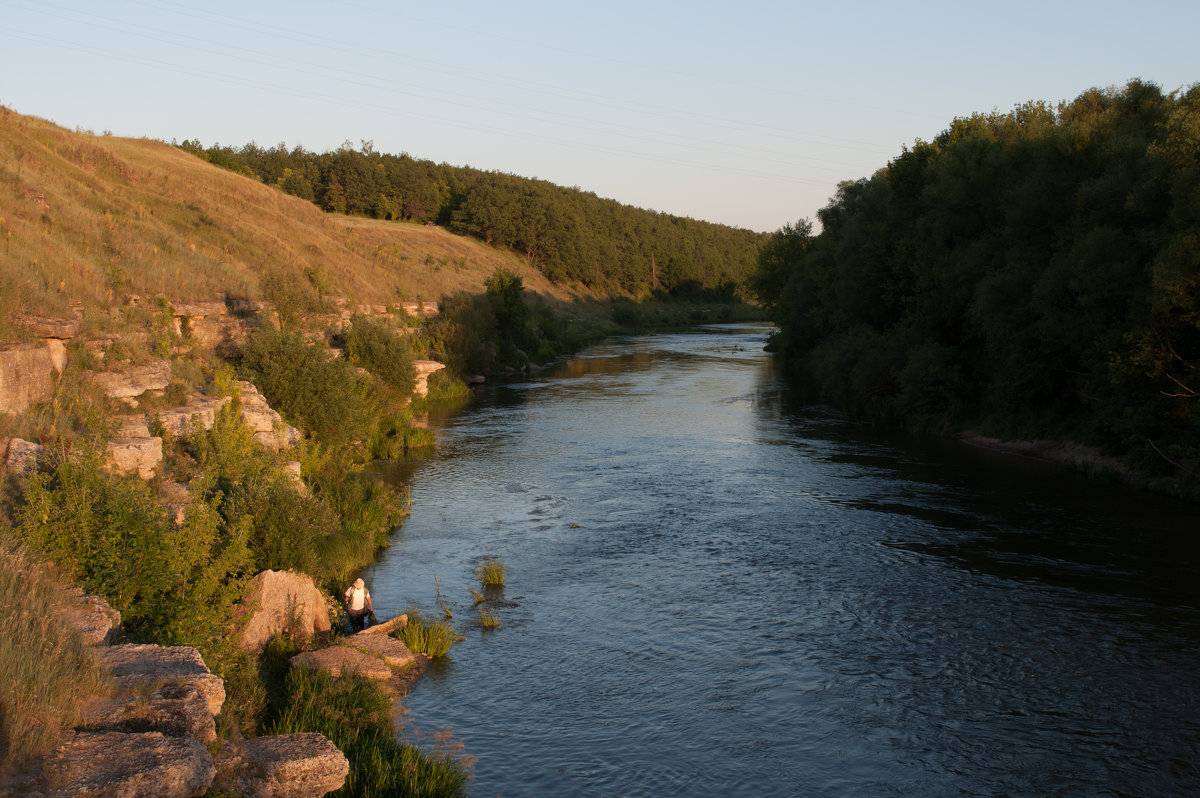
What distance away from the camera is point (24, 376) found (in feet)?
45.8

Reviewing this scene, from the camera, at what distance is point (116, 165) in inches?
1533

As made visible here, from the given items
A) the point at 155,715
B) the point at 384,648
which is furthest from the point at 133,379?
the point at 155,715

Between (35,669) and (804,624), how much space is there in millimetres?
10681

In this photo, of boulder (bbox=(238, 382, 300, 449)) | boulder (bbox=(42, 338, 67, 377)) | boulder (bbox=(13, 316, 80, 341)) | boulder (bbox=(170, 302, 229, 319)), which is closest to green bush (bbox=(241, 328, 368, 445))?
boulder (bbox=(170, 302, 229, 319))

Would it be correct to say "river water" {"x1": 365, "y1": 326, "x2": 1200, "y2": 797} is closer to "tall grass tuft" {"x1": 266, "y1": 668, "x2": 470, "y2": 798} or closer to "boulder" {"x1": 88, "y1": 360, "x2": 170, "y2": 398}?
"tall grass tuft" {"x1": 266, "y1": 668, "x2": 470, "y2": 798}

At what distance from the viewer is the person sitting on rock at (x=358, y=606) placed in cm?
1360

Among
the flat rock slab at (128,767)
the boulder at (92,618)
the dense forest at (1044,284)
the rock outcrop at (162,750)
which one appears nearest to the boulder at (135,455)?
the boulder at (92,618)

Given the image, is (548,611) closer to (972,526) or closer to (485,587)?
(485,587)

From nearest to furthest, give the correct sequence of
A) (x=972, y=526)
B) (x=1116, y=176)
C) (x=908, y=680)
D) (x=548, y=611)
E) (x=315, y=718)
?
1. (x=315, y=718)
2. (x=908, y=680)
3. (x=548, y=611)
4. (x=972, y=526)
5. (x=1116, y=176)

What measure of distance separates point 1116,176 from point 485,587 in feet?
64.5

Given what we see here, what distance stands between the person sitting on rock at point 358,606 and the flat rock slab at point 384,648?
0.74 meters

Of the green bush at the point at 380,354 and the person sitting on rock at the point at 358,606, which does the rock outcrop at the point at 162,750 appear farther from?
the green bush at the point at 380,354

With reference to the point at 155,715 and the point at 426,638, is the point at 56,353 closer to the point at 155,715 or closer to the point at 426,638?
the point at 426,638

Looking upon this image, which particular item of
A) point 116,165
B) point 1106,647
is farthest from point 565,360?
point 1106,647
